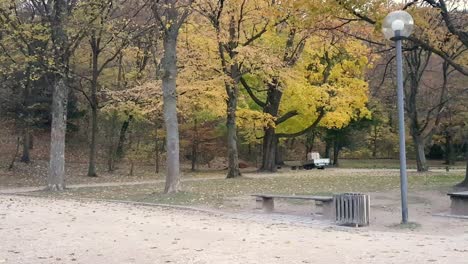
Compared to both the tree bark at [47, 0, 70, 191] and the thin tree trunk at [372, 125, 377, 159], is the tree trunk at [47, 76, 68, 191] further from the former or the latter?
the thin tree trunk at [372, 125, 377, 159]

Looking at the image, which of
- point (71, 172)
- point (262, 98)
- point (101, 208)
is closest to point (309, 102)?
point (262, 98)

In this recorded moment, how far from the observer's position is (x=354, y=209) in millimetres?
10289

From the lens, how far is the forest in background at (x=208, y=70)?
16547 millimetres

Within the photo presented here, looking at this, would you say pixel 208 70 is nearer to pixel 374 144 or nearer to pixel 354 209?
pixel 354 209

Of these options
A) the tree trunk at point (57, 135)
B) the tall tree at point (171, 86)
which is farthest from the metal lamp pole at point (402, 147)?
the tree trunk at point (57, 135)

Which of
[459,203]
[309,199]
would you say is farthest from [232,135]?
[459,203]

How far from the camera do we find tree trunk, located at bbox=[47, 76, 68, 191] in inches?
735

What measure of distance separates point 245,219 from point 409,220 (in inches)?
134

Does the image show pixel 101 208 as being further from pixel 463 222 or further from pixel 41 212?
pixel 463 222

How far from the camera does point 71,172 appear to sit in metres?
29.0

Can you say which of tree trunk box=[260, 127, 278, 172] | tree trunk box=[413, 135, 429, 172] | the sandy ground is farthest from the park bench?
tree trunk box=[260, 127, 278, 172]

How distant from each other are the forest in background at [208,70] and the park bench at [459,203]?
18.2 ft

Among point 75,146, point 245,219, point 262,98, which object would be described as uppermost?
point 262,98

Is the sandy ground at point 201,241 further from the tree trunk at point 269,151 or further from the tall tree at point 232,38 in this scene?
the tree trunk at point 269,151
